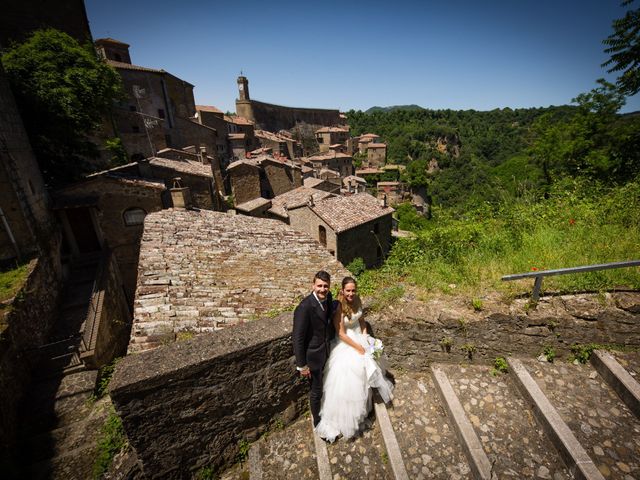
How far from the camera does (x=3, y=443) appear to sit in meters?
6.01

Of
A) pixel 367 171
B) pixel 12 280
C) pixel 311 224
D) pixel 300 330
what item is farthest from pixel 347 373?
pixel 367 171

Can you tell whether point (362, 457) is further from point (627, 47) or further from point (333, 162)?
point (333, 162)

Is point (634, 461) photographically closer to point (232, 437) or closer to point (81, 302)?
point (232, 437)

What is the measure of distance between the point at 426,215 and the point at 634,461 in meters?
46.6

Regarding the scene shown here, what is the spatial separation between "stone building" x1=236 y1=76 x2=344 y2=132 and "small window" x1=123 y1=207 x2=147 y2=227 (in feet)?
158

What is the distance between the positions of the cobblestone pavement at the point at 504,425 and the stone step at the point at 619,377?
3.42ft

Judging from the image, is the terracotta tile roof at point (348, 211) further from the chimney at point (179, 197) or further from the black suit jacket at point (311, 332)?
the black suit jacket at point (311, 332)

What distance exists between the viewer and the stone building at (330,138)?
59469mm

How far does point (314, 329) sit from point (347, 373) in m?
0.69

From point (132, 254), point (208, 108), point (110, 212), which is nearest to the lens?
point (110, 212)

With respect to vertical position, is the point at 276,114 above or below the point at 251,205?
above

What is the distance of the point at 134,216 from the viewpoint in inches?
544

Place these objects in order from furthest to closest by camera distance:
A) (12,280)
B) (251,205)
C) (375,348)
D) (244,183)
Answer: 1. (244,183)
2. (251,205)
3. (12,280)
4. (375,348)

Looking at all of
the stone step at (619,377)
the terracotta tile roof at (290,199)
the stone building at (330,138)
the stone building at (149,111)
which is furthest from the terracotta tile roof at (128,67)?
the stone step at (619,377)
